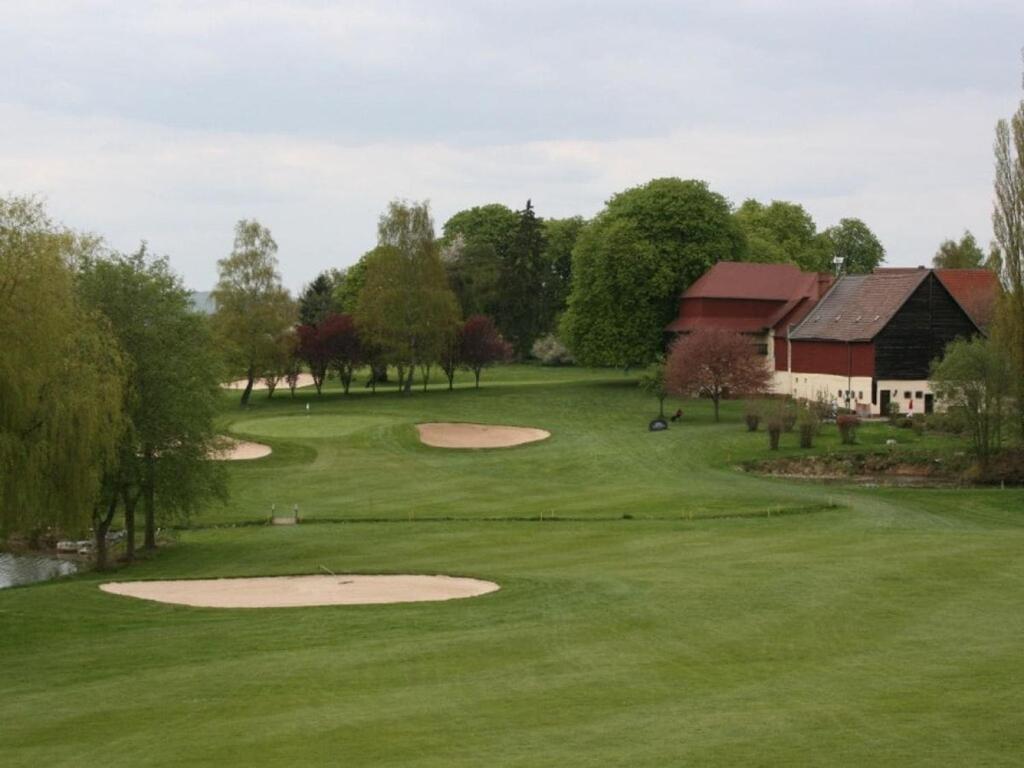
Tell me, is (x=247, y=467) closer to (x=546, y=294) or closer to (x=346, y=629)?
(x=346, y=629)

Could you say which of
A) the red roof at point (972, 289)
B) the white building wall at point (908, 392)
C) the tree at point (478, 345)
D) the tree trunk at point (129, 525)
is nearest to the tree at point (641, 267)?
the tree at point (478, 345)

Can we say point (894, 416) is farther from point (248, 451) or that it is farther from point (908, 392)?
point (248, 451)

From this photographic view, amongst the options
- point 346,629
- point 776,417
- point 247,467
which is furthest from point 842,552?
point 247,467

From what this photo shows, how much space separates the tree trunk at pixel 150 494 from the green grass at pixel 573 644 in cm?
126

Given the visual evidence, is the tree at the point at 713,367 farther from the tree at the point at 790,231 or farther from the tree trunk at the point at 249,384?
the tree at the point at 790,231

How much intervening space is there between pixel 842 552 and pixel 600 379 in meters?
66.9

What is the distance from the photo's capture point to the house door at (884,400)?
245 ft

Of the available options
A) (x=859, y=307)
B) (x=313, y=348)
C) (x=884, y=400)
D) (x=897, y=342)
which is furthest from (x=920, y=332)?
(x=313, y=348)

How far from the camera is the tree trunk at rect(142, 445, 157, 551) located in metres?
41.4

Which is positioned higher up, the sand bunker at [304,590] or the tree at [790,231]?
the tree at [790,231]

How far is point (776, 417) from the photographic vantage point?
62.2 metres

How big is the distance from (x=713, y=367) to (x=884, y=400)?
9.47 meters

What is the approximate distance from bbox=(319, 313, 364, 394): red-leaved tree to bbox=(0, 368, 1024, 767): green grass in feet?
130

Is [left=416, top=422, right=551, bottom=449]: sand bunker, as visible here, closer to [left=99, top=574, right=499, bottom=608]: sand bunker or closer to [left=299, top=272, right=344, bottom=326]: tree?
[left=99, top=574, right=499, bottom=608]: sand bunker
